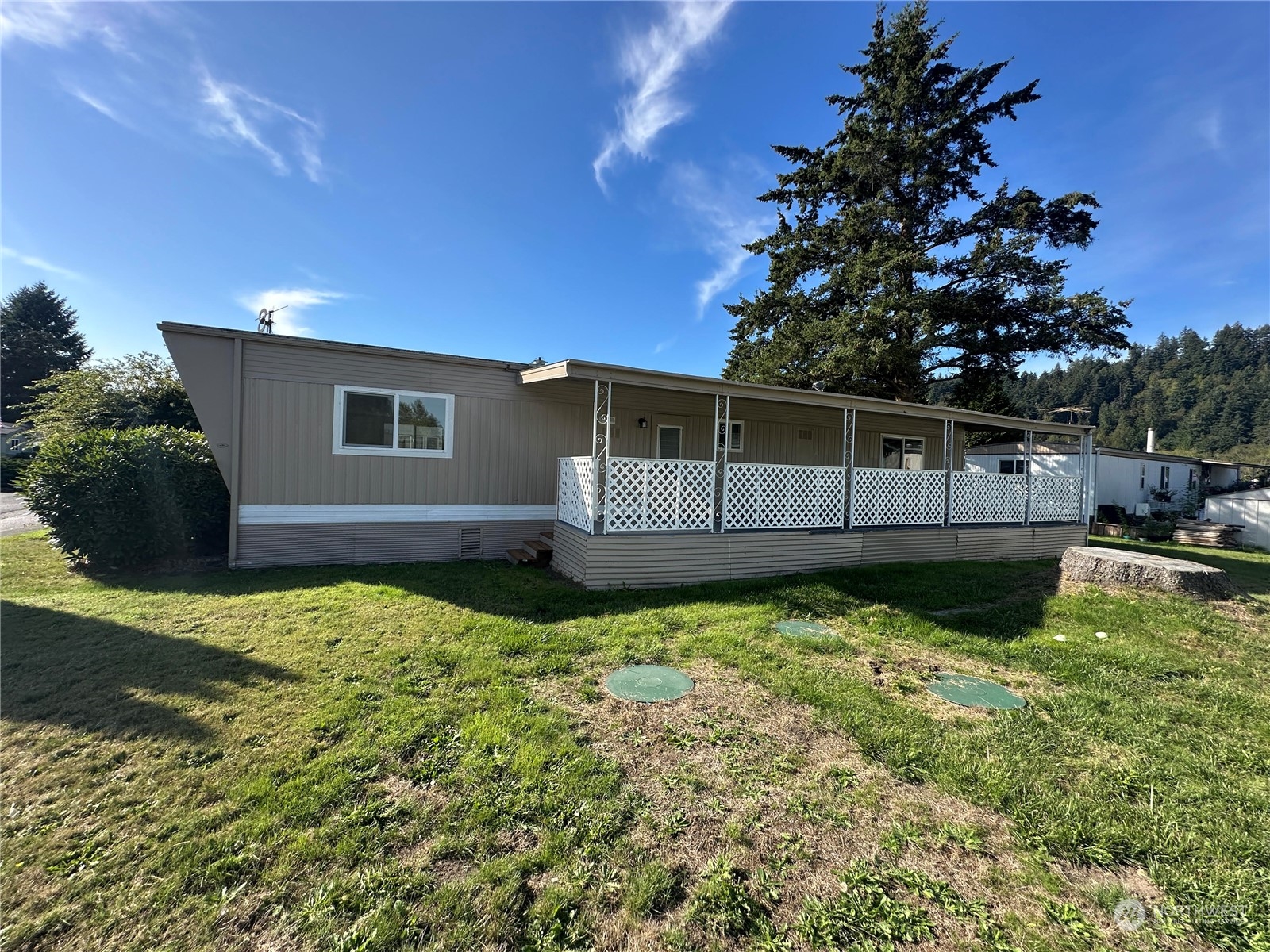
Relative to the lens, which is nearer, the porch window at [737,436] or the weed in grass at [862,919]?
the weed in grass at [862,919]

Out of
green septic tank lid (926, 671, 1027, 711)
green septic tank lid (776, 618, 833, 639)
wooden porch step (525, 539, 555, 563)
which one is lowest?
green septic tank lid (926, 671, 1027, 711)

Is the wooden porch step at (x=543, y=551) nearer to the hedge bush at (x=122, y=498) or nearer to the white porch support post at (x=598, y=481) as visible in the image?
the white porch support post at (x=598, y=481)

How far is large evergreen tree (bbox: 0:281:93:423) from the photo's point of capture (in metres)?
30.7

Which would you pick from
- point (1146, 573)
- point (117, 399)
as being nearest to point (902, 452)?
point (1146, 573)

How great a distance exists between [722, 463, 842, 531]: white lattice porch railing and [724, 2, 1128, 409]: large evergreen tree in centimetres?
791

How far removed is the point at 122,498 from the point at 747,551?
8.92 metres

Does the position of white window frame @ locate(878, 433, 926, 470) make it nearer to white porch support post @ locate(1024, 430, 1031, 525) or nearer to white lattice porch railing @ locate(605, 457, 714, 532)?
white porch support post @ locate(1024, 430, 1031, 525)

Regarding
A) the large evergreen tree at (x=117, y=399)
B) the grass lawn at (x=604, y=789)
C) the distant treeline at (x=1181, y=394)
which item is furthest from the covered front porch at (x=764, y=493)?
the distant treeline at (x=1181, y=394)

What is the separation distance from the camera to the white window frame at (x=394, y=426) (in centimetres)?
741

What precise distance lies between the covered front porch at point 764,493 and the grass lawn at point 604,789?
2.17 meters

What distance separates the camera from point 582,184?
12.8 m

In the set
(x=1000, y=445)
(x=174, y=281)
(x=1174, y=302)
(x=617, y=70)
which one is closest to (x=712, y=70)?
(x=617, y=70)

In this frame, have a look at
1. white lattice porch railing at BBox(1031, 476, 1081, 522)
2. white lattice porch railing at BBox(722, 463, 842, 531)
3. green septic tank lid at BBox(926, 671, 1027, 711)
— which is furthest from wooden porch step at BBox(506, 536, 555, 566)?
white lattice porch railing at BBox(1031, 476, 1081, 522)

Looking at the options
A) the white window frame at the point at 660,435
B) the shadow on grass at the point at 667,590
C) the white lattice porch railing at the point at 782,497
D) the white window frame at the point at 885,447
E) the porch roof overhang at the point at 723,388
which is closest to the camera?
the shadow on grass at the point at 667,590
